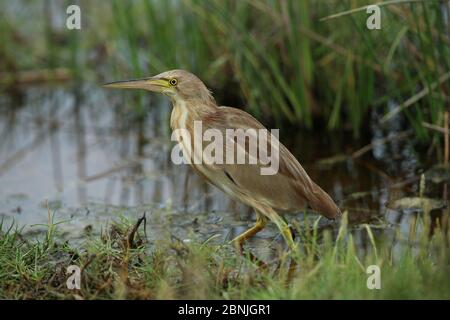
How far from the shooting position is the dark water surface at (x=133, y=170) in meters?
4.91

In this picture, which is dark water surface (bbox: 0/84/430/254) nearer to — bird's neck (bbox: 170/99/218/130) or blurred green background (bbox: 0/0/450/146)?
blurred green background (bbox: 0/0/450/146)

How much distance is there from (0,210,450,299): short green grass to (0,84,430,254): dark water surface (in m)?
0.72

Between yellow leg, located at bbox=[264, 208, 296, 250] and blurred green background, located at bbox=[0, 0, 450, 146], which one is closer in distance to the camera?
yellow leg, located at bbox=[264, 208, 296, 250]

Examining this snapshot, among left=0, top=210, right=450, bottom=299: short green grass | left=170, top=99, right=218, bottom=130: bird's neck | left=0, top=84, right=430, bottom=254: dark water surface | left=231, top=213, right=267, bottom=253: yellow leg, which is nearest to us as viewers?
left=0, top=210, right=450, bottom=299: short green grass

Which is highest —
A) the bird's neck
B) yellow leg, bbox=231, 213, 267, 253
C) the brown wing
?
the bird's neck

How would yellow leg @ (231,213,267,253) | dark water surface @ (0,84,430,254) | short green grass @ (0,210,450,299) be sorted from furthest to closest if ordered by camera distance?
1. dark water surface @ (0,84,430,254)
2. yellow leg @ (231,213,267,253)
3. short green grass @ (0,210,450,299)

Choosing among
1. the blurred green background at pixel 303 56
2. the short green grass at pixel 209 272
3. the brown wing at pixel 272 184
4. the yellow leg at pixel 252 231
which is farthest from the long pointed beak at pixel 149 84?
the blurred green background at pixel 303 56

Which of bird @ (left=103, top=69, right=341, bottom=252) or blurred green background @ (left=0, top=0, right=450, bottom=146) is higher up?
blurred green background @ (left=0, top=0, right=450, bottom=146)

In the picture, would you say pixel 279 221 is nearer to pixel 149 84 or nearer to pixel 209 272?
pixel 209 272

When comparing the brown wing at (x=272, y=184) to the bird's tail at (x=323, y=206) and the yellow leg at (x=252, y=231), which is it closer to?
the bird's tail at (x=323, y=206)

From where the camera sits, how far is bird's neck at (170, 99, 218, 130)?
4.03 meters

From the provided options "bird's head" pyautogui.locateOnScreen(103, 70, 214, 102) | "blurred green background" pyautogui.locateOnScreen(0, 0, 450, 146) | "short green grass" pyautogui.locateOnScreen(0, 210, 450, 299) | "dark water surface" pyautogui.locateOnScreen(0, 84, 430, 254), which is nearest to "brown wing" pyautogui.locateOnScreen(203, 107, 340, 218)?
"bird's head" pyautogui.locateOnScreen(103, 70, 214, 102)

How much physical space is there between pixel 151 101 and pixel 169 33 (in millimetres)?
1061

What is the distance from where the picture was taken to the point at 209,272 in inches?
135
